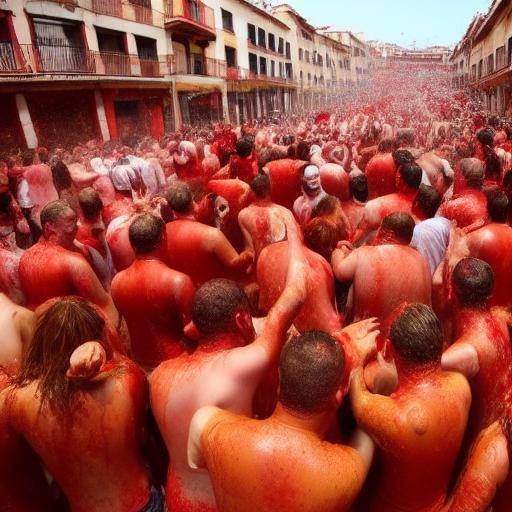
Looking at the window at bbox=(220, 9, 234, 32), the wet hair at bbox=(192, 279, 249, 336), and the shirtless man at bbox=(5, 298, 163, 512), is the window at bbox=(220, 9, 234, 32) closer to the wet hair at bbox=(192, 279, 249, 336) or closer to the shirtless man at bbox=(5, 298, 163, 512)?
the wet hair at bbox=(192, 279, 249, 336)

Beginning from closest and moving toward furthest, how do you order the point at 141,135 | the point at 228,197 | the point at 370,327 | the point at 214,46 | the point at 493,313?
the point at 370,327, the point at 493,313, the point at 228,197, the point at 141,135, the point at 214,46

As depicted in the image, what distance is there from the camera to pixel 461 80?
45188 mm

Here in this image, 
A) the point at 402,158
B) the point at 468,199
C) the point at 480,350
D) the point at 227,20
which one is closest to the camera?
the point at 480,350

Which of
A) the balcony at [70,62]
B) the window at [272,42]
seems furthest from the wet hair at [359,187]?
the window at [272,42]

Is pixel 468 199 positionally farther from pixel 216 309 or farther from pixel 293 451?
pixel 293 451

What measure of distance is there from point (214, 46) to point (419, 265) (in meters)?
25.3

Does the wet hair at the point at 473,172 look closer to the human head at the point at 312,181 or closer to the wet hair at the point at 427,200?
the wet hair at the point at 427,200

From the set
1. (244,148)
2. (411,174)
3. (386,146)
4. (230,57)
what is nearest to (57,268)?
(411,174)

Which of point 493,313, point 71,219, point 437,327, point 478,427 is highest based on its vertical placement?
point 71,219

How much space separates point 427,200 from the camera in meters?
3.60

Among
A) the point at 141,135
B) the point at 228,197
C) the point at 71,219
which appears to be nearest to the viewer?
the point at 71,219

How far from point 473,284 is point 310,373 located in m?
1.19

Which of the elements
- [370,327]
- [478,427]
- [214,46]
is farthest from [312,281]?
[214,46]

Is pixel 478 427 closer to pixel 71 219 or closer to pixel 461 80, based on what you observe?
pixel 71 219
